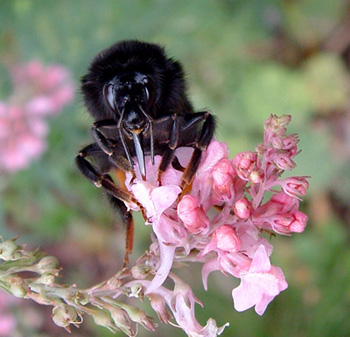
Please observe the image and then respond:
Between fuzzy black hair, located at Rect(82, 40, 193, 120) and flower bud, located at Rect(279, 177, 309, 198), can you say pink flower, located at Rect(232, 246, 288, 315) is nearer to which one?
flower bud, located at Rect(279, 177, 309, 198)

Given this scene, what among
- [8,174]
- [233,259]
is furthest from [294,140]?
[8,174]

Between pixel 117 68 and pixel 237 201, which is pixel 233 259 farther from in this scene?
pixel 117 68

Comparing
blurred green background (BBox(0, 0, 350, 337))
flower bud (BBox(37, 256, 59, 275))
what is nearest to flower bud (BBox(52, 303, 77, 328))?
flower bud (BBox(37, 256, 59, 275))

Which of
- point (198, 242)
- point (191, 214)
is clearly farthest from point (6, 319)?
point (191, 214)

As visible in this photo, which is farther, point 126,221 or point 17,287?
point 126,221

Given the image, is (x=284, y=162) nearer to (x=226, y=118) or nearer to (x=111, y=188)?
(x=111, y=188)
